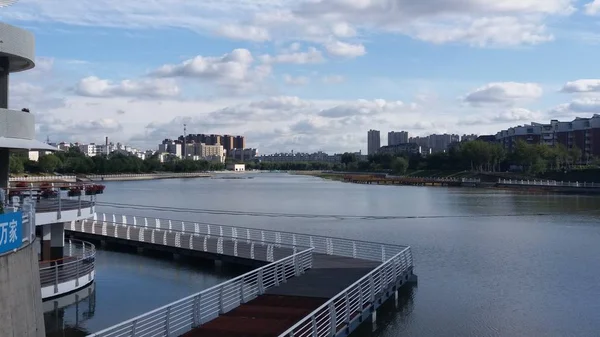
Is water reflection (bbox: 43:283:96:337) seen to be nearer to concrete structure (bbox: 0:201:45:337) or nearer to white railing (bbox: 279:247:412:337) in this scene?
white railing (bbox: 279:247:412:337)

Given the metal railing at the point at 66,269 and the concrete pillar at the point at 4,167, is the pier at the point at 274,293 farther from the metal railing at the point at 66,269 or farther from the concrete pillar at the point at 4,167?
the concrete pillar at the point at 4,167

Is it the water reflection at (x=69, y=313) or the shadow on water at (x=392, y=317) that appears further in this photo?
the shadow on water at (x=392, y=317)

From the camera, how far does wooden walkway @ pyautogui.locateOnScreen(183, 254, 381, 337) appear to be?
558 inches

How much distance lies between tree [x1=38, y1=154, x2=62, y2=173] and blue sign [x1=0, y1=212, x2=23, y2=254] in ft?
405

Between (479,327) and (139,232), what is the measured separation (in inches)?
763

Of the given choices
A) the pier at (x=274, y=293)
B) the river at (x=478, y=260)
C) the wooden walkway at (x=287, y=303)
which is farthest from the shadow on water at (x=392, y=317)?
the wooden walkway at (x=287, y=303)

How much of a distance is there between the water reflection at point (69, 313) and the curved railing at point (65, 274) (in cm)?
29

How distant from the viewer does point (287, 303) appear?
16.9m

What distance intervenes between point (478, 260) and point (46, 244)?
64.9ft

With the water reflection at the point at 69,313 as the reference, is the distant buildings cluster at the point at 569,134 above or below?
Result: above

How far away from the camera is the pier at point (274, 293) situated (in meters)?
14.4

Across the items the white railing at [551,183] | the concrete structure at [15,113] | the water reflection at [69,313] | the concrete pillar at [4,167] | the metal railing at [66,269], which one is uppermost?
the concrete structure at [15,113]

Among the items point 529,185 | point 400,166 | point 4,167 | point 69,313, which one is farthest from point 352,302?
point 400,166

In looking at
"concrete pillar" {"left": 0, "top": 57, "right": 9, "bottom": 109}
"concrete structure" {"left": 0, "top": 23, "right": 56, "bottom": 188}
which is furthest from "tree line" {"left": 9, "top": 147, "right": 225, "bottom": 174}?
"concrete structure" {"left": 0, "top": 23, "right": 56, "bottom": 188}
